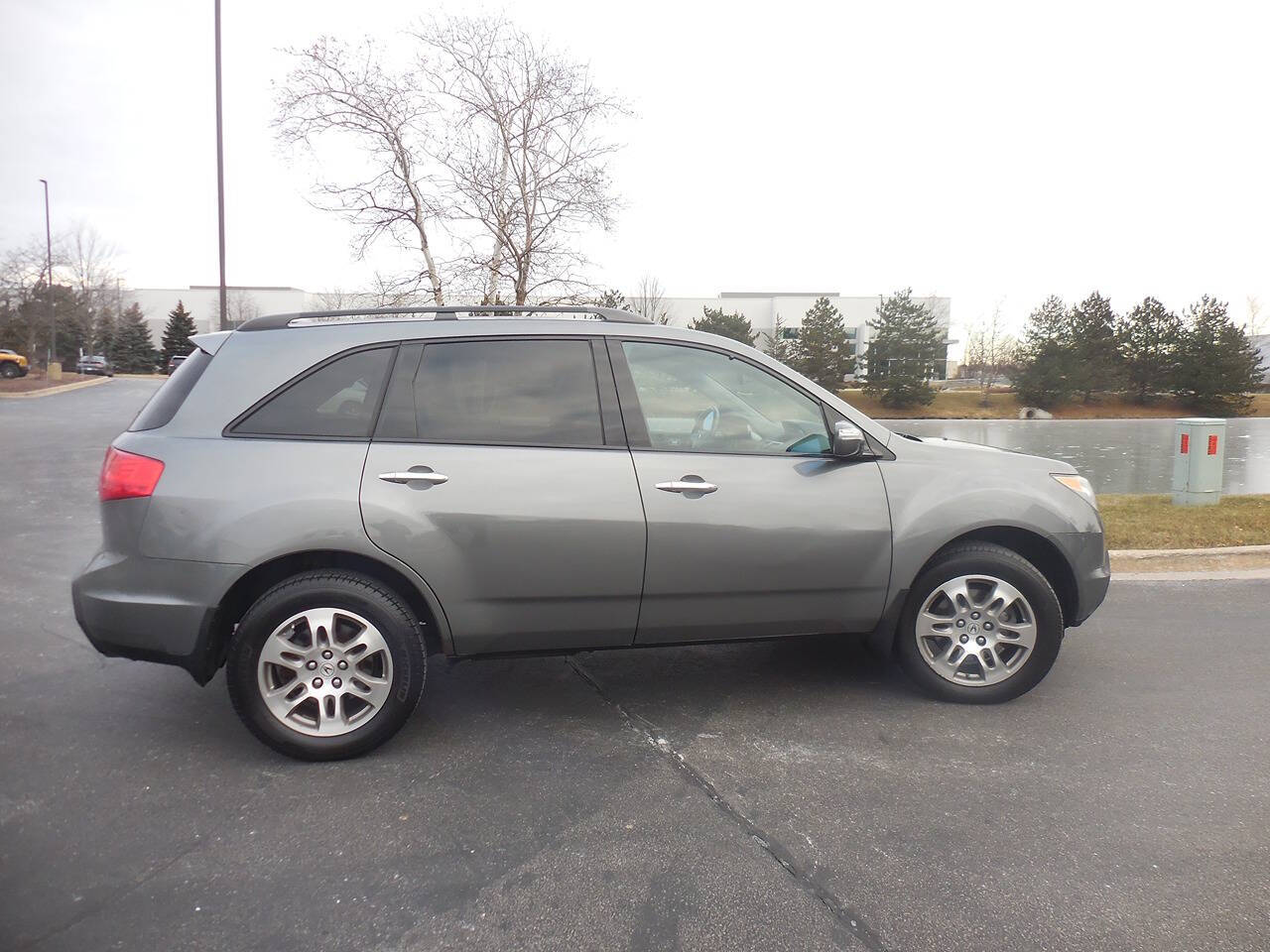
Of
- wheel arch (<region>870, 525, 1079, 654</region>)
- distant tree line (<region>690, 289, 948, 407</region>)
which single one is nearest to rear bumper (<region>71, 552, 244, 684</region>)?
wheel arch (<region>870, 525, 1079, 654</region>)

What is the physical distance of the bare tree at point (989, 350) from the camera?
57.2m

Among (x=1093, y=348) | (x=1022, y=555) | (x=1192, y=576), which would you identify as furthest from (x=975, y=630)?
(x=1093, y=348)

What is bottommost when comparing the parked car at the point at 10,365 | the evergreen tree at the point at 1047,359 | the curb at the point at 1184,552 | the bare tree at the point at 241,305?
the curb at the point at 1184,552

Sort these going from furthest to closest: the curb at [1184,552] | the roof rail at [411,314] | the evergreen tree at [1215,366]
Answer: the evergreen tree at [1215,366] < the curb at [1184,552] < the roof rail at [411,314]

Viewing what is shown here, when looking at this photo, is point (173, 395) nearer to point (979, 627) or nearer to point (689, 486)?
point (689, 486)

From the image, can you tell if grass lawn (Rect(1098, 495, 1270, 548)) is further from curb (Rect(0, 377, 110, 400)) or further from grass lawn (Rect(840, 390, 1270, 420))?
curb (Rect(0, 377, 110, 400))

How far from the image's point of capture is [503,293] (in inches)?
942

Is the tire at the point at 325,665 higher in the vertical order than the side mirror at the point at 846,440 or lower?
lower

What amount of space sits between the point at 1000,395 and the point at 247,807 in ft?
183

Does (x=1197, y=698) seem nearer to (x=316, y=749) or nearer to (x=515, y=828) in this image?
(x=515, y=828)

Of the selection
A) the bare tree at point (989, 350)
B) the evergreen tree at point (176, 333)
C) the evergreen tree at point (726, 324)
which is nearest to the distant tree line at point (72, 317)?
the evergreen tree at point (176, 333)

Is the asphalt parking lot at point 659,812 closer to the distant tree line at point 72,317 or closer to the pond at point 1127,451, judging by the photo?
the pond at point 1127,451

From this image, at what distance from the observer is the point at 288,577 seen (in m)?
Result: 3.45

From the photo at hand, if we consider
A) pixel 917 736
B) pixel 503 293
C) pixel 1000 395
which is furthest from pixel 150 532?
pixel 1000 395
